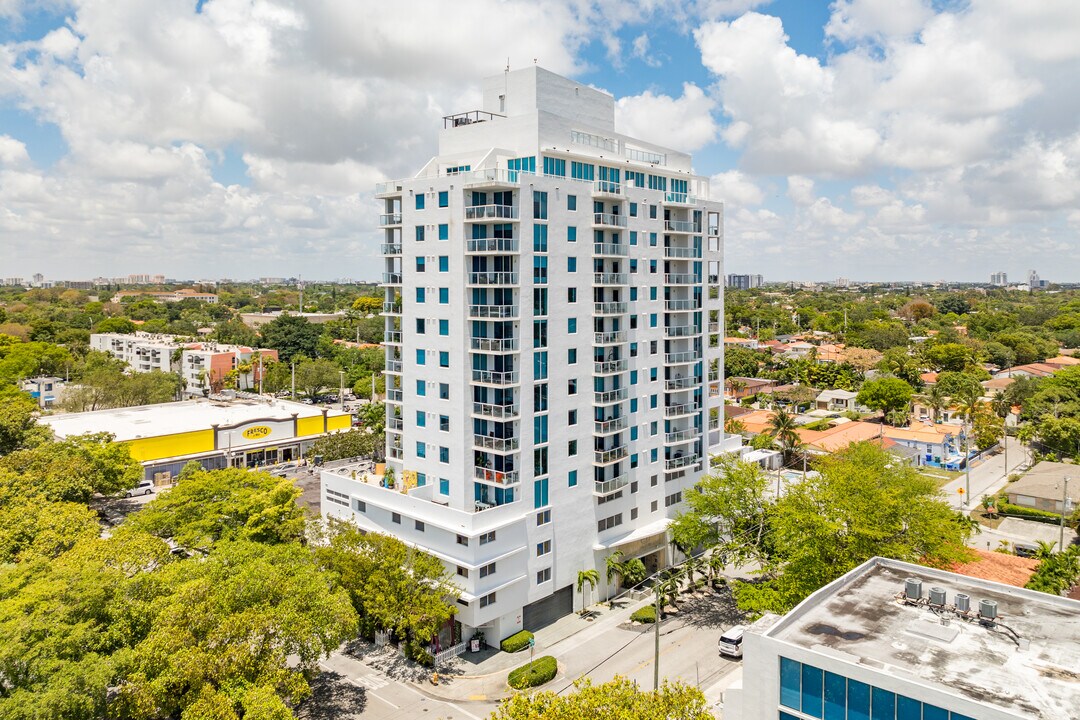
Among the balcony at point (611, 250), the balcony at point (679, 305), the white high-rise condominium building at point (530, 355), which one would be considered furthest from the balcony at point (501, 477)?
the balcony at point (679, 305)

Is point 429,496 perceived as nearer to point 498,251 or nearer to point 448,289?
point 448,289

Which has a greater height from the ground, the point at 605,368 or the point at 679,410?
the point at 605,368

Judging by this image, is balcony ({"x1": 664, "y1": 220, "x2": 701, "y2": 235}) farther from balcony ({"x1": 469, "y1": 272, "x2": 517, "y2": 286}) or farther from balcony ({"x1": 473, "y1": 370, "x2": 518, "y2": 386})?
balcony ({"x1": 473, "y1": 370, "x2": 518, "y2": 386})

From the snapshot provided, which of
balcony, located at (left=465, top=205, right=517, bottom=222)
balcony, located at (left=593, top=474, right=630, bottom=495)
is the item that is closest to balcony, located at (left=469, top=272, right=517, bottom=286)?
balcony, located at (left=465, top=205, right=517, bottom=222)

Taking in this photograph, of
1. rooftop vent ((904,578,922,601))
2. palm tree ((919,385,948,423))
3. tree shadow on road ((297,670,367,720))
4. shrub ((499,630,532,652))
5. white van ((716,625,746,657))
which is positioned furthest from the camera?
palm tree ((919,385,948,423))

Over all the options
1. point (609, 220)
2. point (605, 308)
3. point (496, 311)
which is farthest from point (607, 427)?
point (609, 220)

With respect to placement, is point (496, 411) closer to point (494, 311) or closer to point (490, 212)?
point (494, 311)
